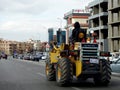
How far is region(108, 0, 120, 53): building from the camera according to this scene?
80500 millimetres

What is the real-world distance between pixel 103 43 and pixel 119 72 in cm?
5956

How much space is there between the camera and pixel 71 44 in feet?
57.5

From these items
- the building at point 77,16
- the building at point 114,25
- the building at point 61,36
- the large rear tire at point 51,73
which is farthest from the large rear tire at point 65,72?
the building at point 77,16

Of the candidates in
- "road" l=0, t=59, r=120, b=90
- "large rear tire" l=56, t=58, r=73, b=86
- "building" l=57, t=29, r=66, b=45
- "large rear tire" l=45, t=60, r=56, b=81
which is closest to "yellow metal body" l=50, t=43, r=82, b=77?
"large rear tire" l=56, t=58, r=73, b=86

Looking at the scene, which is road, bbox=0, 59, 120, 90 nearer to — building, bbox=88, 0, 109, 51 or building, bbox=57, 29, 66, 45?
building, bbox=57, 29, 66, 45

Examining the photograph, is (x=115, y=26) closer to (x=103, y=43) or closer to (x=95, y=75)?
(x=103, y=43)

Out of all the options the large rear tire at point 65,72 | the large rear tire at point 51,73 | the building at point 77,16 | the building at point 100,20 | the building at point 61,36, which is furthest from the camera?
the building at point 77,16

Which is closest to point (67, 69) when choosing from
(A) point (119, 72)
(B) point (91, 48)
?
(B) point (91, 48)

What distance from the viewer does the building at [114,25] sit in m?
80.5

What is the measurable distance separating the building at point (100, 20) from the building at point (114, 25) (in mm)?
3855

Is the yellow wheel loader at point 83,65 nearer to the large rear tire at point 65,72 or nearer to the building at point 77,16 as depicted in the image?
the large rear tire at point 65,72

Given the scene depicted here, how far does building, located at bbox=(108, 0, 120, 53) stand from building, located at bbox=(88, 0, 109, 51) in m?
3.86

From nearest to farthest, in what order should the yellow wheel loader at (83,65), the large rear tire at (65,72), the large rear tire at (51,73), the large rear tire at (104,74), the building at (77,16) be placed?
the yellow wheel loader at (83,65)
the large rear tire at (65,72)
the large rear tire at (104,74)
the large rear tire at (51,73)
the building at (77,16)

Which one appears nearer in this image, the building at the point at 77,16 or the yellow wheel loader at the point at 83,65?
the yellow wheel loader at the point at 83,65
